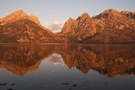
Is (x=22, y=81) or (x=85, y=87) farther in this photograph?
(x=22, y=81)

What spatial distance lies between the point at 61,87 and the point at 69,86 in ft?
7.85

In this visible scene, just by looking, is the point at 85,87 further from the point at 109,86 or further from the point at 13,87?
the point at 13,87

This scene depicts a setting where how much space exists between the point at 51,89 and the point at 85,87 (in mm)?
9529

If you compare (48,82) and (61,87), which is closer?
(61,87)

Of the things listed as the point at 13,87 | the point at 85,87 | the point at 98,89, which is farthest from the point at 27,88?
the point at 98,89

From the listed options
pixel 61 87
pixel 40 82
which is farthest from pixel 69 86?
pixel 40 82

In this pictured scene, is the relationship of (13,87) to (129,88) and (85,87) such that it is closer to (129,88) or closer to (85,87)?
(85,87)

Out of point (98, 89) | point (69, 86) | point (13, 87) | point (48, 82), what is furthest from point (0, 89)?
point (98, 89)

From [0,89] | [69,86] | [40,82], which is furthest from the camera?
[40,82]

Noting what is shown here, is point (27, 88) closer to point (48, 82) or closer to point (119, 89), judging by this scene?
point (48, 82)

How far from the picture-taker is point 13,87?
49125 millimetres

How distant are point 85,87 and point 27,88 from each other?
1600 cm

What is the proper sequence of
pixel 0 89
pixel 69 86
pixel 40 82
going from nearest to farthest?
pixel 0 89, pixel 69 86, pixel 40 82

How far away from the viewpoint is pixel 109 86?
51344mm
